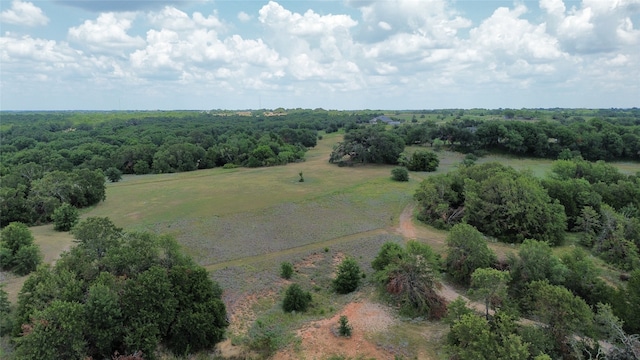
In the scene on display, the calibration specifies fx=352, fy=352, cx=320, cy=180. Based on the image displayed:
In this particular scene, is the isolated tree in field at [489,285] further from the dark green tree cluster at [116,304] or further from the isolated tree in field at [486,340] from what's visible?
the dark green tree cluster at [116,304]

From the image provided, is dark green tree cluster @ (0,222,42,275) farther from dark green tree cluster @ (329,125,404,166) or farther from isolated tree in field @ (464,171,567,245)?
dark green tree cluster @ (329,125,404,166)

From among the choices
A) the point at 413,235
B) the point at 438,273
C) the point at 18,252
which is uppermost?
the point at 438,273

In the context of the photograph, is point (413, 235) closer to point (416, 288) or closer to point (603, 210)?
point (416, 288)

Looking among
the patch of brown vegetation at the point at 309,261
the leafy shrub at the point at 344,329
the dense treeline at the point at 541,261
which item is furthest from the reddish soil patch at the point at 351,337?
the patch of brown vegetation at the point at 309,261

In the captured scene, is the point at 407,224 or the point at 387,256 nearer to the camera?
the point at 387,256

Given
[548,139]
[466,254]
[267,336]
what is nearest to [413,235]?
[466,254]

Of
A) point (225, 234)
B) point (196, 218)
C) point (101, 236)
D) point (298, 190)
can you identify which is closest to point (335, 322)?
point (101, 236)
